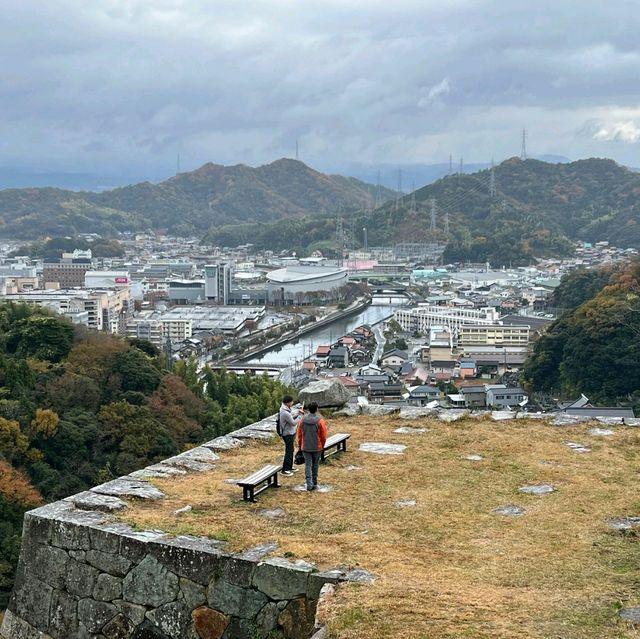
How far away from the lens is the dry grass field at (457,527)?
191 cm

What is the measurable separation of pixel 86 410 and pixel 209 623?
9918mm

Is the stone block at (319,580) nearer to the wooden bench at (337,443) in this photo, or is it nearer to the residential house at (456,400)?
the wooden bench at (337,443)

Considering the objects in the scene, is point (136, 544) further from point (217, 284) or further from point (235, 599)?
point (217, 284)

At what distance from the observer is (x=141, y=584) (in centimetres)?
235

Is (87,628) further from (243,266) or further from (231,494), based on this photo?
(243,266)

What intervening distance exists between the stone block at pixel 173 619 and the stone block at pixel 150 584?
0.7 inches

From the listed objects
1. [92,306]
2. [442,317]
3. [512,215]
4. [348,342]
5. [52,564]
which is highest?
[512,215]

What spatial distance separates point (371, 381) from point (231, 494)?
54.1 feet

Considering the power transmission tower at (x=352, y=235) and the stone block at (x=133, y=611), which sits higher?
the power transmission tower at (x=352, y=235)

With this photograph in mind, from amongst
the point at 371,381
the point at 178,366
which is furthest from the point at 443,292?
the point at 178,366

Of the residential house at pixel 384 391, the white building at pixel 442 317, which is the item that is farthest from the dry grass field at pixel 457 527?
the white building at pixel 442 317

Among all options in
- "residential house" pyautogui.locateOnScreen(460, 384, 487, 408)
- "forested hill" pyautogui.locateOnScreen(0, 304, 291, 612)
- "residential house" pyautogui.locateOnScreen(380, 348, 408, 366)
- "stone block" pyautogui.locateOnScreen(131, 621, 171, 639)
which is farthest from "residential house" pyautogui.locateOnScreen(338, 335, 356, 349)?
"stone block" pyautogui.locateOnScreen(131, 621, 171, 639)

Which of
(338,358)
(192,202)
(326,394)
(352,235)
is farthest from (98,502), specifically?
(192,202)

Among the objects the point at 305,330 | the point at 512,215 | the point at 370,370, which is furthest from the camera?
the point at 512,215
